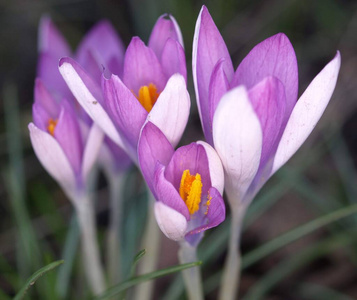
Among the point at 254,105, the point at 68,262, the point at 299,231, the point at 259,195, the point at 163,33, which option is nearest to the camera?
the point at 254,105

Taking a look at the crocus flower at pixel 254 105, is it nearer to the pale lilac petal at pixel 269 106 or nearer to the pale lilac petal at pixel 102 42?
the pale lilac petal at pixel 269 106

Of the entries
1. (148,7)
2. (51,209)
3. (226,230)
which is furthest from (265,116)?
(148,7)

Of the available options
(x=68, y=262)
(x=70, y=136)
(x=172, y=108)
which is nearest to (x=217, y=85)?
(x=172, y=108)

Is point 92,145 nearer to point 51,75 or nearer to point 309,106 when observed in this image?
point 51,75

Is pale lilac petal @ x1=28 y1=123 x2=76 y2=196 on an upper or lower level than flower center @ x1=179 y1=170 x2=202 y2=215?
upper

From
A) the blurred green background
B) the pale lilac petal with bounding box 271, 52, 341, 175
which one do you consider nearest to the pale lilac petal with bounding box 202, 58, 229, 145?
the pale lilac petal with bounding box 271, 52, 341, 175

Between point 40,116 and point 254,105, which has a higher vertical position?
point 40,116

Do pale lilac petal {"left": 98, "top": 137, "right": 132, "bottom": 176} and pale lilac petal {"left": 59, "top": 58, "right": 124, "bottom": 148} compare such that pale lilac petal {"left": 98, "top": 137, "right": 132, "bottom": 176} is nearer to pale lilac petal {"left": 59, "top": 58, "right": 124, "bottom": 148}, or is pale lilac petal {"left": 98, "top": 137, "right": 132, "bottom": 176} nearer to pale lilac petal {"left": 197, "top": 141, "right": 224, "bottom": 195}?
pale lilac petal {"left": 59, "top": 58, "right": 124, "bottom": 148}
